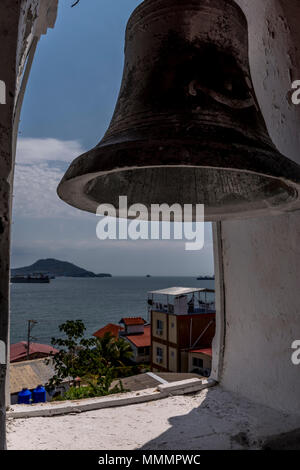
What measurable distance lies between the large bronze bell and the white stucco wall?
33.2 inches

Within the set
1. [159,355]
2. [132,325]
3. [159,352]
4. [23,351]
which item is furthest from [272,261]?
[132,325]

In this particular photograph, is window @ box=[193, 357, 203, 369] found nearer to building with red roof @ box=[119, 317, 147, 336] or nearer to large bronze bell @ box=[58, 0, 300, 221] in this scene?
building with red roof @ box=[119, 317, 147, 336]

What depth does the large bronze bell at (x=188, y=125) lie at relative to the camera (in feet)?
3.71

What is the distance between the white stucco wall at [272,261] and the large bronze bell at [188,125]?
0.84 meters

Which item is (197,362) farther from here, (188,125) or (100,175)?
(188,125)

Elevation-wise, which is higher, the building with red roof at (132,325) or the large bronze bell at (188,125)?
the large bronze bell at (188,125)

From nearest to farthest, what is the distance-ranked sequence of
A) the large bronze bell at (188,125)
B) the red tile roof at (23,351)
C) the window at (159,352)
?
the large bronze bell at (188,125) < the red tile roof at (23,351) < the window at (159,352)

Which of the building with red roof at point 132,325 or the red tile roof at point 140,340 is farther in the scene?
the building with red roof at point 132,325

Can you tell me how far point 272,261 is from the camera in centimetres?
256

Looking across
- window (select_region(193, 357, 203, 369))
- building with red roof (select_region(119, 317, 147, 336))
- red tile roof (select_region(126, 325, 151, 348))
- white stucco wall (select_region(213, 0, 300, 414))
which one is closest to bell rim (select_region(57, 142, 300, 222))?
white stucco wall (select_region(213, 0, 300, 414))

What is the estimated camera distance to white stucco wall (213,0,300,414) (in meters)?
2.43

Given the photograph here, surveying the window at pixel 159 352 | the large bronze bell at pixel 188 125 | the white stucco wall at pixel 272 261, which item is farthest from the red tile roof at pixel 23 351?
the large bronze bell at pixel 188 125

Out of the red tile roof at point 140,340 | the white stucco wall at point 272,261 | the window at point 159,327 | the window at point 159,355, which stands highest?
the white stucco wall at point 272,261

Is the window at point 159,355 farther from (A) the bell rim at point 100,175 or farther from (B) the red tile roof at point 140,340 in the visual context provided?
(A) the bell rim at point 100,175
